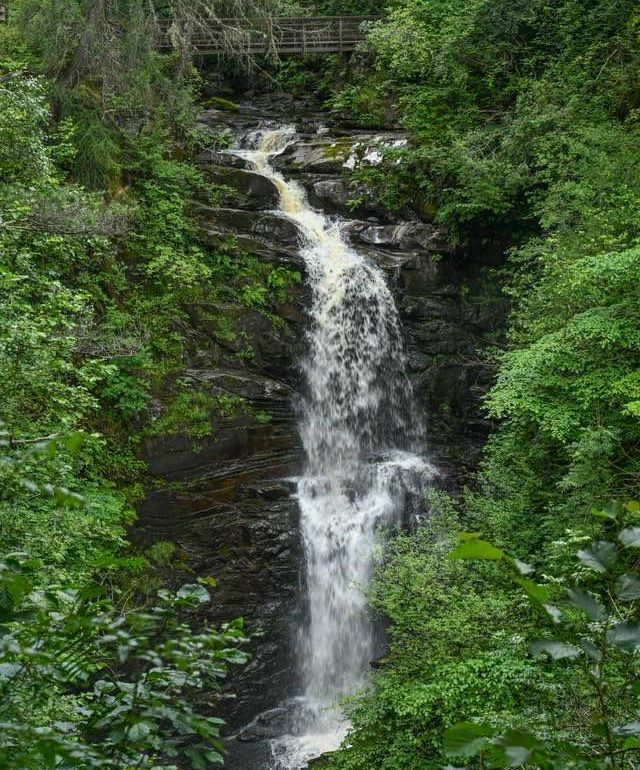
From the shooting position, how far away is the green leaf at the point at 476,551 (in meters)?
1.27

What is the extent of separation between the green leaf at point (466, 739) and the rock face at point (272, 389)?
8522 mm

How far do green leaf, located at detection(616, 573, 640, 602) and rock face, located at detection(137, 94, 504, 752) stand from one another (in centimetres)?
878

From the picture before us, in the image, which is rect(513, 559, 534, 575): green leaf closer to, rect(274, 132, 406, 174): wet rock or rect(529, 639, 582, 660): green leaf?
rect(529, 639, 582, 660): green leaf

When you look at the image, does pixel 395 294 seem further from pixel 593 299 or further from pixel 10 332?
pixel 10 332

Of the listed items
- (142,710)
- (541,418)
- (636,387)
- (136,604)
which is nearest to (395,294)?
(541,418)

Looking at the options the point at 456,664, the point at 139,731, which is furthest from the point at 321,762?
the point at 139,731

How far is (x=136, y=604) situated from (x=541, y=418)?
6473mm

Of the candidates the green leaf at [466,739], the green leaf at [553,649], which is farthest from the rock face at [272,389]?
the green leaf at [553,649]

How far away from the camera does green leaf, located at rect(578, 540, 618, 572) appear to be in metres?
1.38

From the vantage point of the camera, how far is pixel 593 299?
919 centimetres

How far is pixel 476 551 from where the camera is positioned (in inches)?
51.4

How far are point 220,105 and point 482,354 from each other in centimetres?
1162

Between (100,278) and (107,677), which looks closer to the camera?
(107,677)

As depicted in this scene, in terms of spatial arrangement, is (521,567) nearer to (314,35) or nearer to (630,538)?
(630,538)
